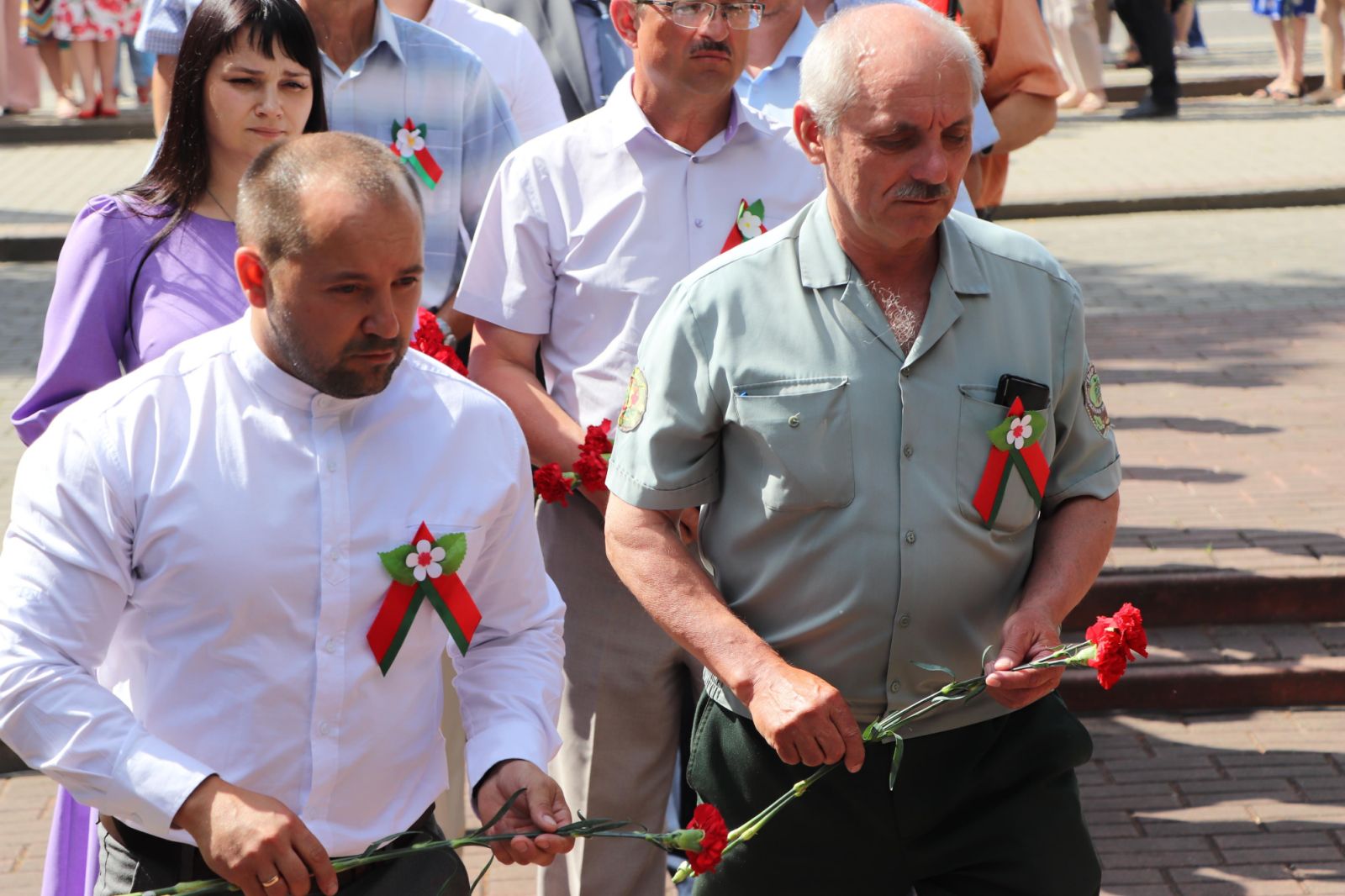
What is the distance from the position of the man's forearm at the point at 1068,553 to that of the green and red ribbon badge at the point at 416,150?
194 centimetres

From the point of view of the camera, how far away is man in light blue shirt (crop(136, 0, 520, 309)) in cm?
428

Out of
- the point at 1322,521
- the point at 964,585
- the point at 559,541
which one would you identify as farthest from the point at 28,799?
the point at 1322,521

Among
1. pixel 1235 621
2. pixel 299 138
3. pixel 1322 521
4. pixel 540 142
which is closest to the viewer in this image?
pixel 299 138

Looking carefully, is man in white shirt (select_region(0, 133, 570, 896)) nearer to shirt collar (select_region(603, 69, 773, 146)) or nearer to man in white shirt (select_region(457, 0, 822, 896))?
man in white shirt (select_region(457, 0, 822, 896))

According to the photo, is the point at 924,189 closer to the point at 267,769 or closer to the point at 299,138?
the point at 299,138

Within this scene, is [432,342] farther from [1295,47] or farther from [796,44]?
[1295,47]

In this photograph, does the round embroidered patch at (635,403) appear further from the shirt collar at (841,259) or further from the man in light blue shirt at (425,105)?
the man in light blue shirt at (425,105)

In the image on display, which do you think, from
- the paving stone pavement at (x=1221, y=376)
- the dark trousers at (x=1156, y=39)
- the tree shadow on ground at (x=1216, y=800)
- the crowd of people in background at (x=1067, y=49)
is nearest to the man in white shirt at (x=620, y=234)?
the tree shadow on ground at (x=1216, y=800)

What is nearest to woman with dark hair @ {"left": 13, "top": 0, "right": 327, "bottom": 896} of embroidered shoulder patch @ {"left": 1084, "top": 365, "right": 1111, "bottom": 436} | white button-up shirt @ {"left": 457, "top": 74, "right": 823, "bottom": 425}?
white button-up shirt @ {"left": 457, "top": 74, "right": 823, "bottom": 425}

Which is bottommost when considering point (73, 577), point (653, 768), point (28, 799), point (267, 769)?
point (28, 799)

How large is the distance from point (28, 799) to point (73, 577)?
126 inches

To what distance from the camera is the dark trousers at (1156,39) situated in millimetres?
16172

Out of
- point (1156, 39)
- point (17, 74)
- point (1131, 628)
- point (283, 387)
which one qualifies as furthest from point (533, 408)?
point (17, 74)

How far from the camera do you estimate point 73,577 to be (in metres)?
2.32
